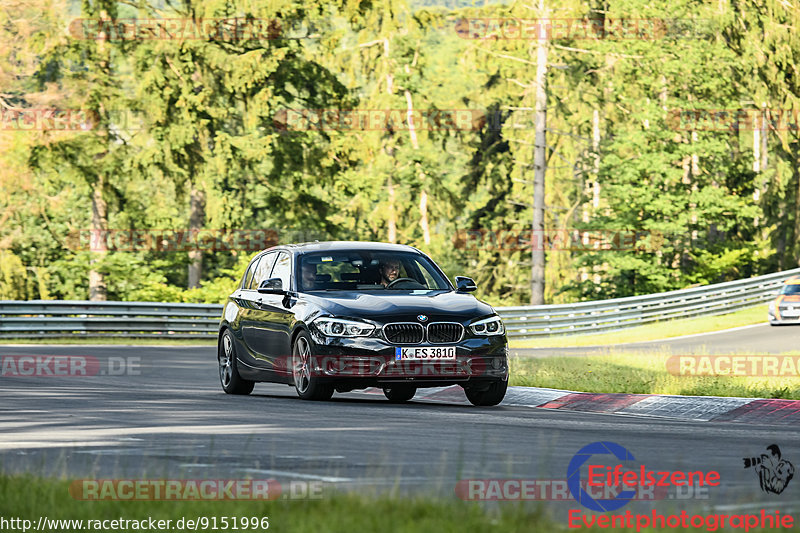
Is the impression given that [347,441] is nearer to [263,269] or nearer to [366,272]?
[366,272]

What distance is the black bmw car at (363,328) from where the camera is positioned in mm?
13945

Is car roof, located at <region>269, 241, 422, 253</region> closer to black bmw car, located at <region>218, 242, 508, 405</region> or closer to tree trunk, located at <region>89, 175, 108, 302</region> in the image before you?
black bmw car, located at <region>218, 242, 508, 405</region>

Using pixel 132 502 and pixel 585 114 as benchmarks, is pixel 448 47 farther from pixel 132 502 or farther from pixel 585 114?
pixel 132 502

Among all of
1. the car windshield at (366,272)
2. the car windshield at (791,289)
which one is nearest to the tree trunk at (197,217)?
the car windshield at (791,289)

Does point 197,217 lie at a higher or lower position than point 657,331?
higher

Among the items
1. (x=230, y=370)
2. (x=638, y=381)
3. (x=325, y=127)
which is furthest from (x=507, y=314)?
(x=230, y=370)

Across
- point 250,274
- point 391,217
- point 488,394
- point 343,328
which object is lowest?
point 488,394

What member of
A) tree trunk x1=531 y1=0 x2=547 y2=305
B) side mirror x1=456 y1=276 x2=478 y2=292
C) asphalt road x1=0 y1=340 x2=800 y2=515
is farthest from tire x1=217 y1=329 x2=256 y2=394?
tree trunk x1=531 y1=0 x2=547 y2=305

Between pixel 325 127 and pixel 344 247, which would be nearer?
pixel 344 247

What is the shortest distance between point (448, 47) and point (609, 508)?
122m

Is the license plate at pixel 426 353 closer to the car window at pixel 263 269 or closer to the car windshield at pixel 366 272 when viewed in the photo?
A: the car windshield at pixel 366 272

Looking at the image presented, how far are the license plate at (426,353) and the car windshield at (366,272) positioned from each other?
1.40 meters

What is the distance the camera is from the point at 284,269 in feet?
52.5

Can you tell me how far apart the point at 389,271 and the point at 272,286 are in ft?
4.52
